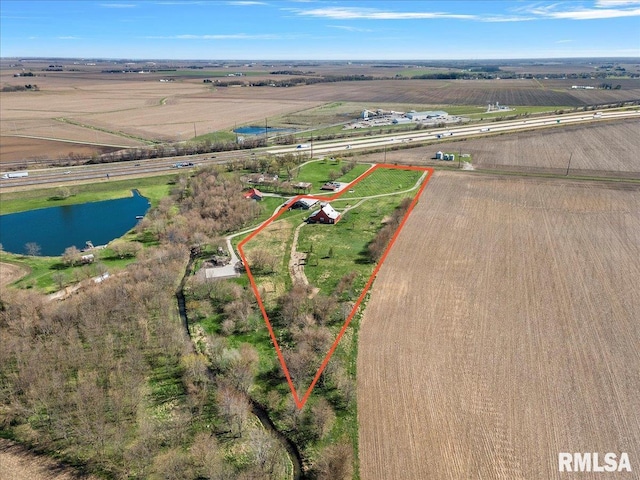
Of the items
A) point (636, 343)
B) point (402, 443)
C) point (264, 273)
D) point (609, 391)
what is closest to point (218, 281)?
point (264, 273)

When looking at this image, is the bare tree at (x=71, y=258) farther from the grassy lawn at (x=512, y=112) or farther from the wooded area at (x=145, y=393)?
the grassy lawn at (x=512, y=112)

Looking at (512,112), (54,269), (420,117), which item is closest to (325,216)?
(54,269)

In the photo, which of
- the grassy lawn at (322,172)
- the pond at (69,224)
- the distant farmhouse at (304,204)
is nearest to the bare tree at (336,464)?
the distant farmhouse at (304,204)

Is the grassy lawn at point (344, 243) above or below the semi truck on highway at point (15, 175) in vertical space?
below

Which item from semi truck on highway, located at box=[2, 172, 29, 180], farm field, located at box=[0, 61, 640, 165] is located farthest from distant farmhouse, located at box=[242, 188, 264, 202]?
farm field, located at box=[0, 61, 640, 165]

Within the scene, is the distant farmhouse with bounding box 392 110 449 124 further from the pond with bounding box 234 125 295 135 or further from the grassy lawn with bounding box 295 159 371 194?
the grassy lawn with bounding box 295 159 371 194

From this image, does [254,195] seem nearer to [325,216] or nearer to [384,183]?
[325,216]
